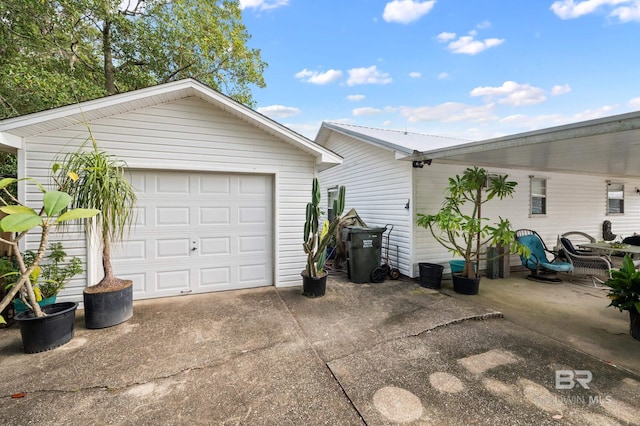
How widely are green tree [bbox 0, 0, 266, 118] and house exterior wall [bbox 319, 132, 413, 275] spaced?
5.33 meters

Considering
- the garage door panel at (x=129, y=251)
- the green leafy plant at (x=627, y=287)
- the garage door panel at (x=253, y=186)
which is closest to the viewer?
the green leafy plant at (x=627, y=287)

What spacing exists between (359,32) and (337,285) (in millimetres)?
8202

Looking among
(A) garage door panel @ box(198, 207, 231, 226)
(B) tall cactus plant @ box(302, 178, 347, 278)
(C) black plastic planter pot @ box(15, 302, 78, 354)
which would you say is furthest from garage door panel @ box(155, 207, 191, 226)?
(B) tall cactus plant @ box(302, 178, 347, 278)

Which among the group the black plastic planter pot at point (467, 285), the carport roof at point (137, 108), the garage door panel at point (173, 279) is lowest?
the black plastic planter pot at point (467, 285)

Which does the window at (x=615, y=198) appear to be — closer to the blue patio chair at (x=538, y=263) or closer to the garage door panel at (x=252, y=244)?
the blue patio chair at (x=538, y=263)

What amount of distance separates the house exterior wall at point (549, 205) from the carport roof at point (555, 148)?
1.14ft

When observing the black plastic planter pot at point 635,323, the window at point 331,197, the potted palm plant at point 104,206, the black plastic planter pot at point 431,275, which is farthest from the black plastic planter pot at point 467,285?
the potted palm plant at point 104,206

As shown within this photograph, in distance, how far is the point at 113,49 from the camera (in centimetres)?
880

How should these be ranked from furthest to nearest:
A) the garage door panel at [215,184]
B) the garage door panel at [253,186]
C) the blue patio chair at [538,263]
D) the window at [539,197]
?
the window at [539,197] < the blue patio chair at [538,263] < the garage door panel at [253,186] < the garage door panel at [215,184]

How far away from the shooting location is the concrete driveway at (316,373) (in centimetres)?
193

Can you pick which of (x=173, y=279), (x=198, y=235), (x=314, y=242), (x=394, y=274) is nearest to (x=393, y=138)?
(x=394, y=274)

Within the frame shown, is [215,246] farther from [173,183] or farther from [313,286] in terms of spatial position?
[313,286]

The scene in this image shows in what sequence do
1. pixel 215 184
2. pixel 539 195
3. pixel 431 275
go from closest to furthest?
pixel 215 184
pixel 431 275
pixel 539 195

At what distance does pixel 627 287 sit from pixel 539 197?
5072mm
